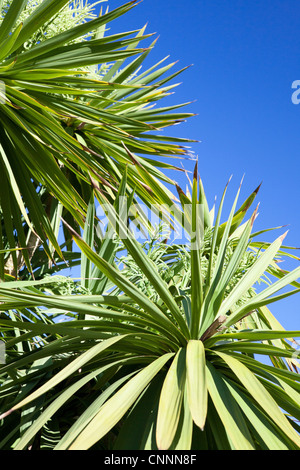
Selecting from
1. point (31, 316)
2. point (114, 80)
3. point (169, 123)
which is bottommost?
point (31, 316)

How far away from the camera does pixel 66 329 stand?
49.6 inches

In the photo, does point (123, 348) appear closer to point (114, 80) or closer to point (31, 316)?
point (31, 316)

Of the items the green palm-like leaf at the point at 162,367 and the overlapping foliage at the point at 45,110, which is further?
the overlapping foliage at the point at 45,110

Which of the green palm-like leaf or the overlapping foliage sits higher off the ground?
the overlapping foliage

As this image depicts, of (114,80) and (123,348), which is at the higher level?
(114,80)

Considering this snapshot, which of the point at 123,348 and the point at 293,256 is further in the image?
the point at 293,256

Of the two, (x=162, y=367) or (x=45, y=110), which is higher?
(x=45, y=110)

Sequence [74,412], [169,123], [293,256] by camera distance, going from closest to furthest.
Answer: [74,412] < [293,256] < [169,123]

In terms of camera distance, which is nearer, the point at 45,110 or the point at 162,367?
the point at 162,367

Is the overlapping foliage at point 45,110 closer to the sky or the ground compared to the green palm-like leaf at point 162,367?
closer to the sky

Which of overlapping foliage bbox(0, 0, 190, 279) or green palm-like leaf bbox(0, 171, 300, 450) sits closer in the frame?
green palm-like leaf bbox(0, 171, 300, 450)
